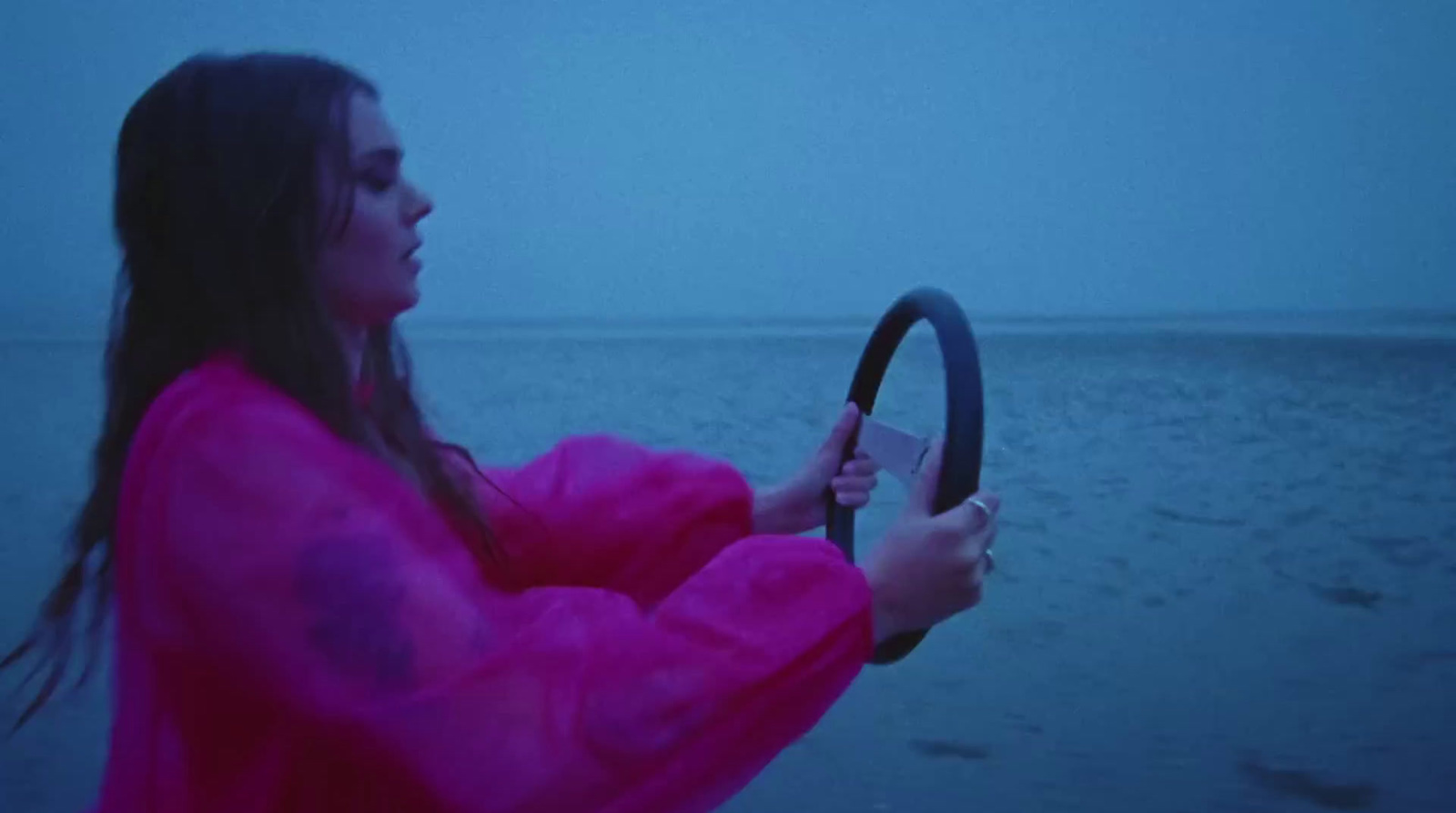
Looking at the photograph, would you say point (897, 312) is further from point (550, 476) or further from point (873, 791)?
point (873, 791)

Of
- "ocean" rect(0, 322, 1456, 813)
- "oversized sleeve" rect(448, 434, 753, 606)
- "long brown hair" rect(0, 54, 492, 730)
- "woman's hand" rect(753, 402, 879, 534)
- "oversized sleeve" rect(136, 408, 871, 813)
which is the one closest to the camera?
"oversized sleeve" rect(136, 408, 871, 813)

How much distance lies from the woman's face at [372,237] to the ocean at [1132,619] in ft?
1.40

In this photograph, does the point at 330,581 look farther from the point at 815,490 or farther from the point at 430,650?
the point at 815,490

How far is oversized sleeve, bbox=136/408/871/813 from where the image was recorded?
72 centimetres

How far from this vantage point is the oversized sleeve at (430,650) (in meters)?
0.72

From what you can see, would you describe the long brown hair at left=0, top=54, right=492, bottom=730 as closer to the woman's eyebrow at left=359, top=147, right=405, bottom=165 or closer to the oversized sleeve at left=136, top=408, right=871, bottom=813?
the woman's eyebrow at left=359, top=147, right=405, bottom=165

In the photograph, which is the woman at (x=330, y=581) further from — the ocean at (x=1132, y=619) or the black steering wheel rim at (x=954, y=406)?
the ocean at (x=1132, y=619)

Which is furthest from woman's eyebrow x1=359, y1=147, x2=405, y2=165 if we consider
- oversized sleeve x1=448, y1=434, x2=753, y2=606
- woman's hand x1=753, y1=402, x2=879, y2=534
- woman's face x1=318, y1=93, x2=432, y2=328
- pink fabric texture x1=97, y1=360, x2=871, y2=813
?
woman's hand x1=753, y1=402, x2=879, y2=534

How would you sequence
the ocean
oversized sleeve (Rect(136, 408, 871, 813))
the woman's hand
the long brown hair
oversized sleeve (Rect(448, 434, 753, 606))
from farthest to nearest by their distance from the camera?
the ocean, the woman's hand, oversized sleeve (Rect(448, 434, 753, 606)), the long brown hair, oversized sleeve (Rect(136, 408, 871, 813))

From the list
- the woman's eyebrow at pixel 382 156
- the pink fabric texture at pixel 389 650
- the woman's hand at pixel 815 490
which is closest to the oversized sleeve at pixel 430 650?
the pink fabric texture at pixel 389 650

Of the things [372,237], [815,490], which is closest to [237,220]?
[372,237]

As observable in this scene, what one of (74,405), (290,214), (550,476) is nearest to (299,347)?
(290,214)

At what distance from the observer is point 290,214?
3.01 ft

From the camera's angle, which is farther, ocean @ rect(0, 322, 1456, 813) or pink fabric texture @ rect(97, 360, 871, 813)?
ocean @ rect(0, 322, 1456, 813)
